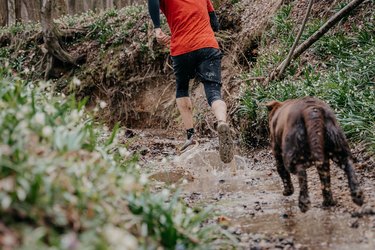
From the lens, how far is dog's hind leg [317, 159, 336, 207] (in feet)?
13.7

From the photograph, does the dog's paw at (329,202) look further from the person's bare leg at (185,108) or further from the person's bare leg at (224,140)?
the person's bare leg at (185,108)

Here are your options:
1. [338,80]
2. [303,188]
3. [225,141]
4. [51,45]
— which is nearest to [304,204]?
[303,188]

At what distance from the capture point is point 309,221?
4.22 metres

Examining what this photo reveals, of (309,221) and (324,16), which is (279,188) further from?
(324,16)

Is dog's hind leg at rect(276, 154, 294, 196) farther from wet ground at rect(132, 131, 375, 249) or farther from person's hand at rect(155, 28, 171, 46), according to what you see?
person's hand at rect(155, 28, 171, 46)

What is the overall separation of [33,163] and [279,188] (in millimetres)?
3732

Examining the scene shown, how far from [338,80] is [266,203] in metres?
3.69

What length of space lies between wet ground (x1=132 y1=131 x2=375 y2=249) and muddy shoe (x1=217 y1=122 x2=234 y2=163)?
0.36 m

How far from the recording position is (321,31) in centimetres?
861

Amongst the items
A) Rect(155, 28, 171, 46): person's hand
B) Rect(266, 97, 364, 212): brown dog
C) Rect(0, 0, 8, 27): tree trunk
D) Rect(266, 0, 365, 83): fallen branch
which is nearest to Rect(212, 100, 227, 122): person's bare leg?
Rect(155, 28, 171, 46): person's hand

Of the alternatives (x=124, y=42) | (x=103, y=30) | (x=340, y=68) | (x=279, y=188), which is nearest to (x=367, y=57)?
(x=340, y=68)

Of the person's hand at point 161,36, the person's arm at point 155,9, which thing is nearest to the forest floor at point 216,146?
the person's hand at point 161,36

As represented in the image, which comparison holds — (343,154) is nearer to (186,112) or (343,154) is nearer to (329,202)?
(329,202)

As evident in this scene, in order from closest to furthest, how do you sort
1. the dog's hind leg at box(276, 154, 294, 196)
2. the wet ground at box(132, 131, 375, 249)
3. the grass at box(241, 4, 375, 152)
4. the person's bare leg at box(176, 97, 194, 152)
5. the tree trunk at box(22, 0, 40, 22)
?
the wet ground at box(132, 131, 375, 249), the dog's hind leg at box(276, 154, 294, 196), the grass at box(241, 4, 375, 152), the person's bare leg at box(176, 97, 194, 152), the tree trunk at box(22, 0, 40, 22)
